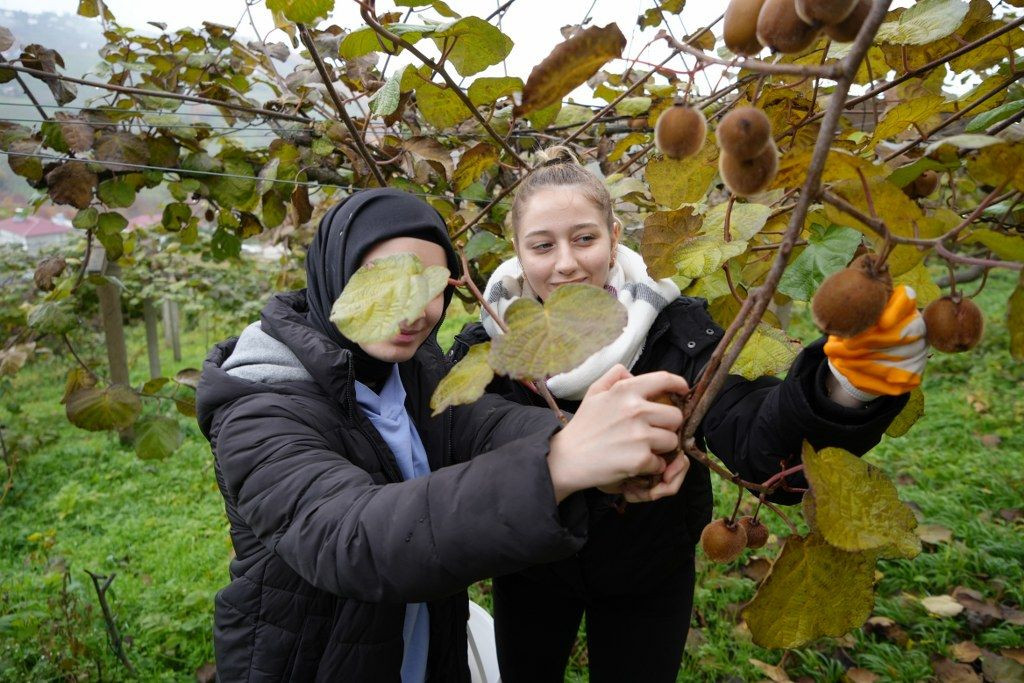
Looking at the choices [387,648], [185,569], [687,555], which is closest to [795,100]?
[687,555]

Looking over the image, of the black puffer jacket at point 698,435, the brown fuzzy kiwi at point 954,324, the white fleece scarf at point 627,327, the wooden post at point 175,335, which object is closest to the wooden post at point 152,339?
the wooden post at point 175,335

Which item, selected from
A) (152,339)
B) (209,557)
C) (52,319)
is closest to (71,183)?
(52,319)

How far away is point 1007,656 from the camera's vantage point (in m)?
1.90

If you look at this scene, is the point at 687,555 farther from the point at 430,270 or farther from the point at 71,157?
the point at 71,157

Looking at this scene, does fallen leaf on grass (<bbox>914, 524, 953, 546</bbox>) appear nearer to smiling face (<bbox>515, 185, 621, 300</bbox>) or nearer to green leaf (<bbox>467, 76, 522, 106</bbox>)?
smiling face (<bbox>515, 185, 621, 300</bbox>)

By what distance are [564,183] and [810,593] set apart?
880mm

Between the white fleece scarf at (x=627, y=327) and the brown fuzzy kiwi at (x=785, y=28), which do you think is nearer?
the brown fuzzy kiwi at (x=785, y=28)

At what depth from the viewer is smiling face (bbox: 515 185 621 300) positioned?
4.22ft

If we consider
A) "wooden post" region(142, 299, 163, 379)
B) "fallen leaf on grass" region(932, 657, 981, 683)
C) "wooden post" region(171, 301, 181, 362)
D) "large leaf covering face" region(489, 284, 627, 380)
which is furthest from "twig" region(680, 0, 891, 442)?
"wooden post" region(171, 301, 181, 362)

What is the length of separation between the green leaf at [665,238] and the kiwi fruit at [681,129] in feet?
0.81

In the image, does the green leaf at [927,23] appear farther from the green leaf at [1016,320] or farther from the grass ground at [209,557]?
the grass ground at [209,557]

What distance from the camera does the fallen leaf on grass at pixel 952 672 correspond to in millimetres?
1854

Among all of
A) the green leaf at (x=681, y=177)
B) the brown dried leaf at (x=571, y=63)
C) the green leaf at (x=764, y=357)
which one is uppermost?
the brown dried leaf at (x=571, y=63)

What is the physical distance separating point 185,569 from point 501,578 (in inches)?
85.7
